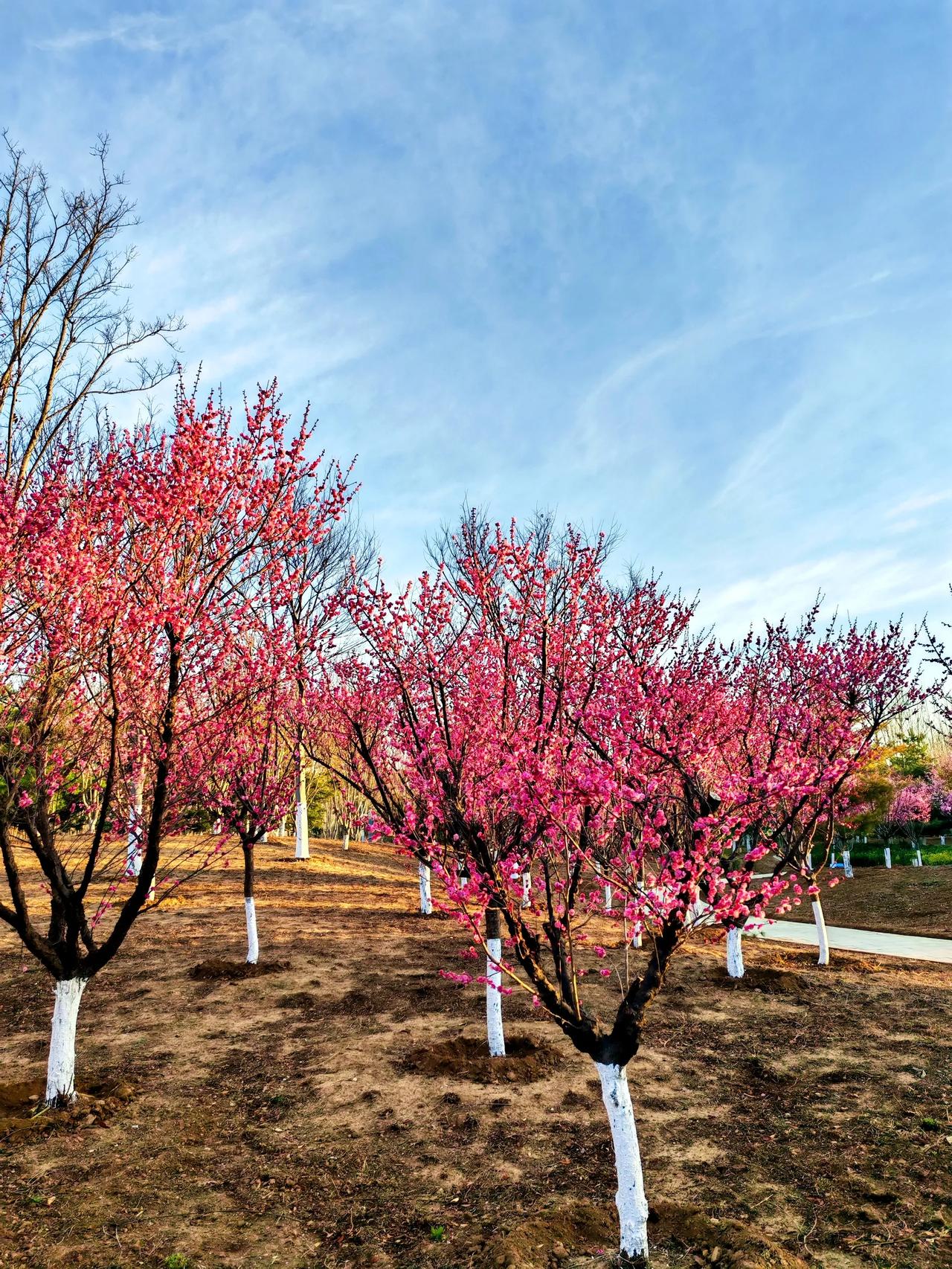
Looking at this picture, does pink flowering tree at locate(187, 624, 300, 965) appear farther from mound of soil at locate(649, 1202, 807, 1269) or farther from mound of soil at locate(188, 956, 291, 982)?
mound of soil at locate(649, 1202, 807, 1269)

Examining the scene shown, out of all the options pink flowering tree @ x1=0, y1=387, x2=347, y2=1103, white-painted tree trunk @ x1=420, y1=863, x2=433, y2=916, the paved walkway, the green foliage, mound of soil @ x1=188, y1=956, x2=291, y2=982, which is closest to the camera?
pink flowering tree @ x1=0, y1=387, x2=347, y2=1103

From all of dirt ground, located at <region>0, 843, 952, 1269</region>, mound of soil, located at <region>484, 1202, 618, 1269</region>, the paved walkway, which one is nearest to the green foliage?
the paved walkway

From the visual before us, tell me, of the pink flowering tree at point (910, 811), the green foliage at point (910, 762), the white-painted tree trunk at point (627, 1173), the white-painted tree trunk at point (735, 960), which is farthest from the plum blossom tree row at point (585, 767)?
the green foliage at point (910, 762)

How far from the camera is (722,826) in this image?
555cm

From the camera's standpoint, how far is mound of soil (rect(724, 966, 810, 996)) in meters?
12.1

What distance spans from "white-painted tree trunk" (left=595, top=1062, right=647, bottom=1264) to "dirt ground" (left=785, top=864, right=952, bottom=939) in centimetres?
1753

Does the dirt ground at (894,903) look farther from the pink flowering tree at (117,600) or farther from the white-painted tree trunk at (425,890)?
the pink flowering tree at (117,600)

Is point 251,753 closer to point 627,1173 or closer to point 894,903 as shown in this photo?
point 627,1173

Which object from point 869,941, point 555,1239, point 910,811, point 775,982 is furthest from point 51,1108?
point 910,811

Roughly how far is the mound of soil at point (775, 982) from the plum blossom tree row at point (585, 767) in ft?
4.82

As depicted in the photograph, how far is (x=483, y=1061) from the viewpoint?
8.74 meters

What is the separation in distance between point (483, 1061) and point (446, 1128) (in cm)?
150

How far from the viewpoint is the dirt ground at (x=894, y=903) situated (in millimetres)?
20203

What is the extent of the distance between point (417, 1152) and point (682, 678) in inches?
296
